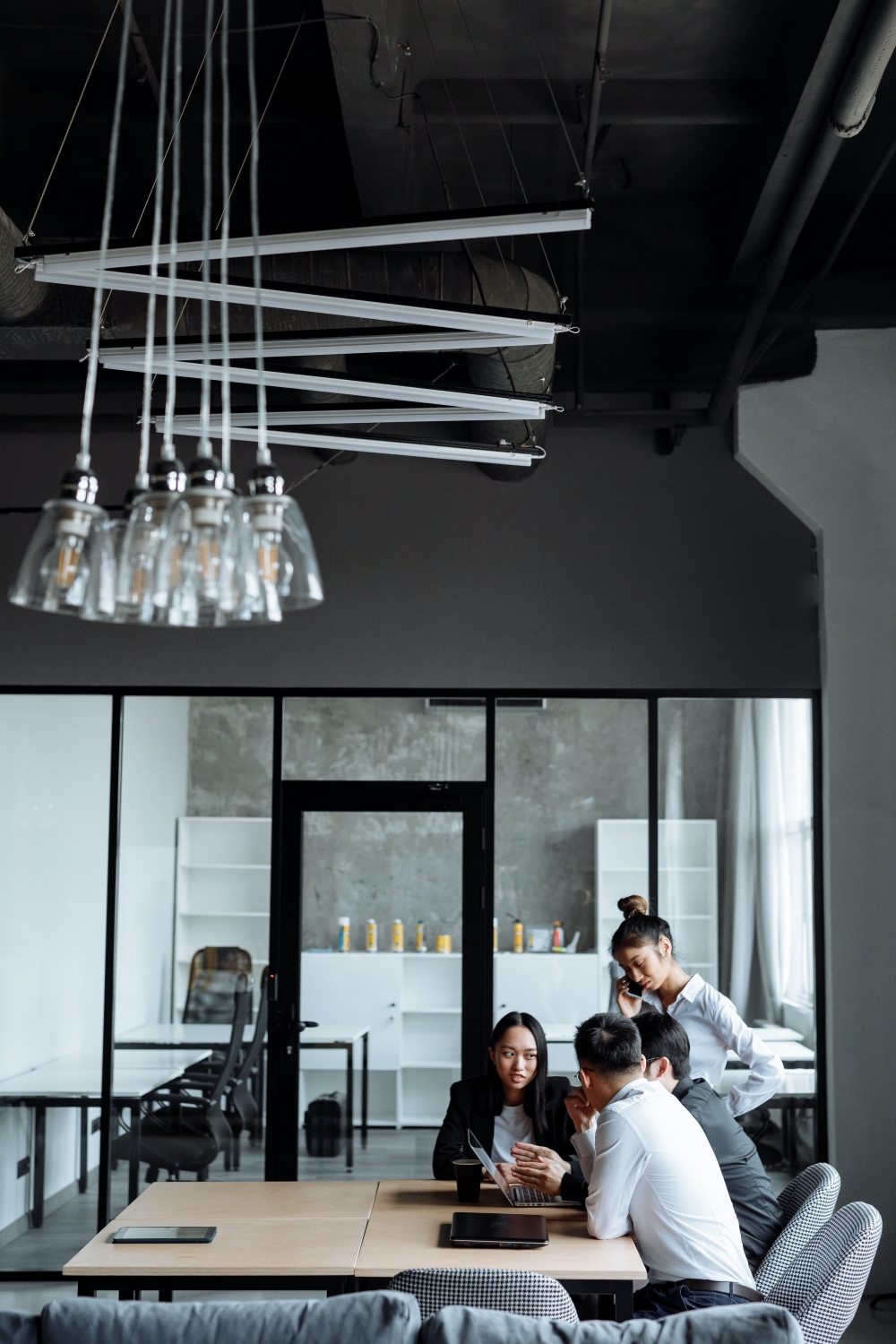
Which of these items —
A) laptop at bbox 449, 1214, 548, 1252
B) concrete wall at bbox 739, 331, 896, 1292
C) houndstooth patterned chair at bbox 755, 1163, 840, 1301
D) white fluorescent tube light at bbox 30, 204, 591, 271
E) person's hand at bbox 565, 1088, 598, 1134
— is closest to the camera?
white fluorescent tube light at bbox 30, 204, 591, 271

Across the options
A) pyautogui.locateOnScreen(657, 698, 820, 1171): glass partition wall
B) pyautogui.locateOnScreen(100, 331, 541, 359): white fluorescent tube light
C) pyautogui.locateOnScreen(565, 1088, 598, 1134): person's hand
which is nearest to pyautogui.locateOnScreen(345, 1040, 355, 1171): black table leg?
pyautogui.locateOnScreen(657, 698, 820, 1171): glass partition wall

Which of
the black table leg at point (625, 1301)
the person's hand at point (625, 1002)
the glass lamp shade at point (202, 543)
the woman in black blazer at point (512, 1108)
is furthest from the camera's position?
the person's hand at point (625, 1002)

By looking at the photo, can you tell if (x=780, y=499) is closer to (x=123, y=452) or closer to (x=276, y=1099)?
(x=123, y=452)

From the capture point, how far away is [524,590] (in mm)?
6754

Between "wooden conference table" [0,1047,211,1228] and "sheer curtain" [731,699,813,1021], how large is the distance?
2858 millimetres

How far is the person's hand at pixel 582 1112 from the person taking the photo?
3943mm

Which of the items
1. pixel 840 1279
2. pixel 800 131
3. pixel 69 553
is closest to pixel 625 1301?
pixel 840 1279

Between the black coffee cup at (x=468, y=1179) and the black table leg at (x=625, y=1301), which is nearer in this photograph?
the black table leg at (x=625, y=1301)

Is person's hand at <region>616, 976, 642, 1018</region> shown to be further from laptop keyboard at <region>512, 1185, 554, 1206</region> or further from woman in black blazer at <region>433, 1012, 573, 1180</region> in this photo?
laptop keyboard at <region>512, 1185, 554, 1206</region>

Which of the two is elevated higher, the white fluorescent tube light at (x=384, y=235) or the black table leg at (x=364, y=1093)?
the white fluorescent tube light at (x=384, y=235)

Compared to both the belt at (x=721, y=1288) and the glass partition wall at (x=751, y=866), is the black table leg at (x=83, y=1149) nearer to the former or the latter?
the glass partition wall at (x=751, y=866)

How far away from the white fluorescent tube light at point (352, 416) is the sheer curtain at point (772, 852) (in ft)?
10.0

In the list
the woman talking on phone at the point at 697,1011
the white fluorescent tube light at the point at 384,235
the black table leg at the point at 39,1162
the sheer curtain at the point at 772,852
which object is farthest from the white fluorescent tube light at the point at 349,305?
the black table leg at the point at 39,1162

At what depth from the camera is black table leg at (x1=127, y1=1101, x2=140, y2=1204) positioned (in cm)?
643
